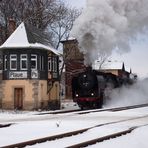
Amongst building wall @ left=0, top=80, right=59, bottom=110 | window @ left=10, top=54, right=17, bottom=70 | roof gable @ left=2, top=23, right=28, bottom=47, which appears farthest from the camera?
window @ left=10, top=54, right=17, bottom=70

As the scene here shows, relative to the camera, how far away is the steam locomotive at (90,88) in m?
36.8

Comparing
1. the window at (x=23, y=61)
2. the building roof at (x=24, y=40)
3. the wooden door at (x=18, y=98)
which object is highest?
the building roof at (x=24, y=40)

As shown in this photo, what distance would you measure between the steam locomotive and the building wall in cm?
449

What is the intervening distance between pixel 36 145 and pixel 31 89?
87.1 ft

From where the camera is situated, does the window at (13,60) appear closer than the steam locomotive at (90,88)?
No

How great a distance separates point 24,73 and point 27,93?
1809 millimetres

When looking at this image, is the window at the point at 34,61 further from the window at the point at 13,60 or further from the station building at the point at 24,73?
the window at the point at 13,60

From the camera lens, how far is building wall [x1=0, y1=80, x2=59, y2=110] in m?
41.0

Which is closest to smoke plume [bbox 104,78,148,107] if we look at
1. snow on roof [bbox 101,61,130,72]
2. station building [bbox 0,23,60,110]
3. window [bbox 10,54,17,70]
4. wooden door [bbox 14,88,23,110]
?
station building [bbox 0,23,60,110]

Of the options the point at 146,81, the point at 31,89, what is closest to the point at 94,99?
the point at 31,89

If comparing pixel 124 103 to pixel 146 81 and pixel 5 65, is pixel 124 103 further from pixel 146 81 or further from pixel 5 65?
pixel 5 65

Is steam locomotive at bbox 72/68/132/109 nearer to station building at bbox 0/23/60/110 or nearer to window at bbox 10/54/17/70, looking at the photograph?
station building at bbox 0/23/60/110

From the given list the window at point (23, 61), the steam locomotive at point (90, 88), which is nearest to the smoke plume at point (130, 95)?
the steam locomotive at point (90, 88)

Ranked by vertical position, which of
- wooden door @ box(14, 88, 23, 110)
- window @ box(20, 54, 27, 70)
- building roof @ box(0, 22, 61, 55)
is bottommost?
wooden door @ box(14, 88, 23, 110)
